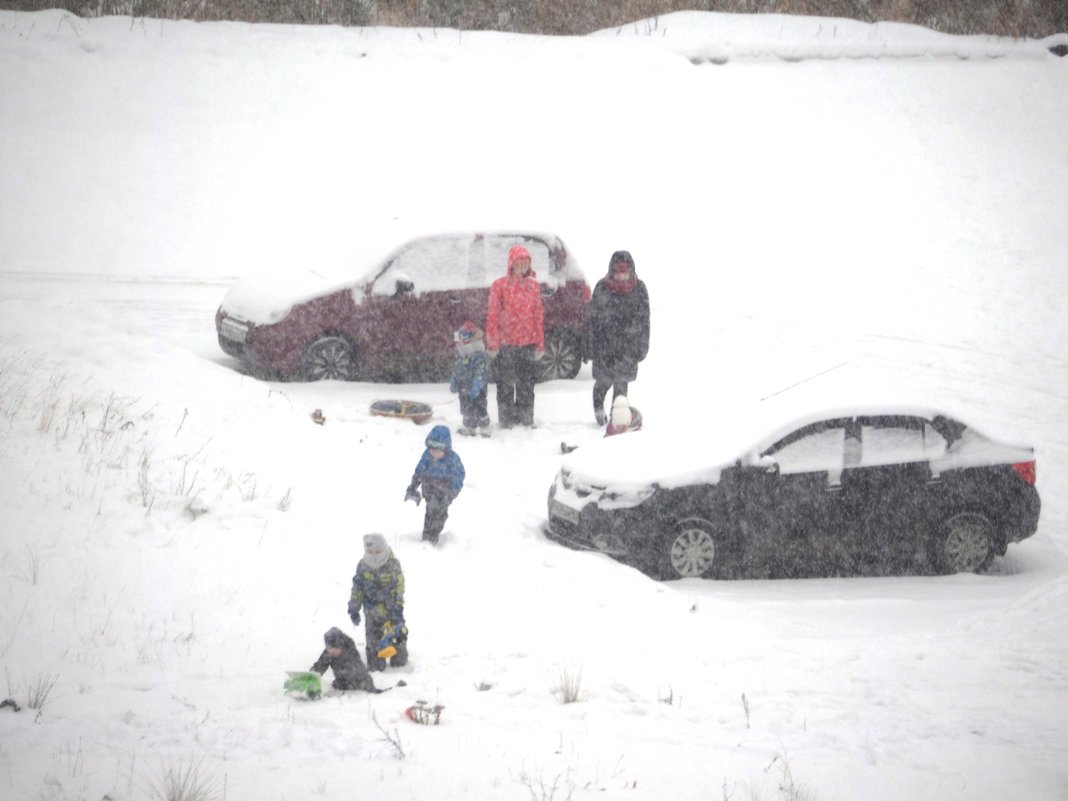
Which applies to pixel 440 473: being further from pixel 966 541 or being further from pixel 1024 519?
pixel 1024 519

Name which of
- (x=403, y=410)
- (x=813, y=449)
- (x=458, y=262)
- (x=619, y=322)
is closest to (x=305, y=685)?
(x=813, y=449)

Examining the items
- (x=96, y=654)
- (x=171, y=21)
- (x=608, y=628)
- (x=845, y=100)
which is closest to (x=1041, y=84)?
(x=845, y=100)

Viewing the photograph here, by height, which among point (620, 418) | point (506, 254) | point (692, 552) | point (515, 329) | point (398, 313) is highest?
point (506, 254)

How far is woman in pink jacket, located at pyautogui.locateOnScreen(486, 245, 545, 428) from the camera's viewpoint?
12.8 meters

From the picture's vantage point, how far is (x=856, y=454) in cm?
1027

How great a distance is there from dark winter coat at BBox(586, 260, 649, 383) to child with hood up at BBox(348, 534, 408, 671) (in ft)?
17.9

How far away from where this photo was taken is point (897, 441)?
1039 cm

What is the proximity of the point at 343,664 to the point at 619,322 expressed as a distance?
246 inches

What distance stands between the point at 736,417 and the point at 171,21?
59.7ft

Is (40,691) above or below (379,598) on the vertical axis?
below

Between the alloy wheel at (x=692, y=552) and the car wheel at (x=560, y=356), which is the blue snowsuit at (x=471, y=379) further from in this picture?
the alloy wheel at (x=692, y=552)

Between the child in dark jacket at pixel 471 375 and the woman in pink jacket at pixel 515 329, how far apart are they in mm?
241

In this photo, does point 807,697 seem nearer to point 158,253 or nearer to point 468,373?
point 468,373

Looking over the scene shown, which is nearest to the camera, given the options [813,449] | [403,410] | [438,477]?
[438,477]
